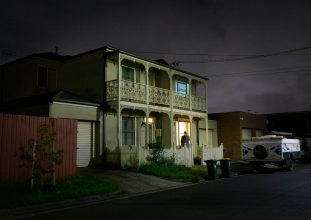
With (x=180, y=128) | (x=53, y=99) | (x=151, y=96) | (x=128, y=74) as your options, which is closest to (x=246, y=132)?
(x=180, y=128)

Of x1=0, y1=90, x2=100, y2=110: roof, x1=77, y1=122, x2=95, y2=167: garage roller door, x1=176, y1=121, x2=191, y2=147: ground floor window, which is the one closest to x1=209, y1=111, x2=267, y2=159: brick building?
x1=176, y1=121, x2=191, y2=147: ground floor window

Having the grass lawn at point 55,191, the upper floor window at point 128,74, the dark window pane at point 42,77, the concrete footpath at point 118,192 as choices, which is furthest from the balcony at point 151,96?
the grass lawn at point 55,191

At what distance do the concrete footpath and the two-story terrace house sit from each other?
2.48m

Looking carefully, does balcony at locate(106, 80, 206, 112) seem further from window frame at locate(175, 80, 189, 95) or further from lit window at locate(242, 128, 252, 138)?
lit window at locate(242, 128, 252, 138)

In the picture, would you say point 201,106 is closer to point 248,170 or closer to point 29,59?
point 248,170

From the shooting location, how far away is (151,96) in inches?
917

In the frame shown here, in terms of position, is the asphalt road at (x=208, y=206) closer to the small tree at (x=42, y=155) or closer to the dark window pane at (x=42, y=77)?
the small tree at (x=42, y=155)

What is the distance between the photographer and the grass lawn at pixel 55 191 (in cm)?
1052

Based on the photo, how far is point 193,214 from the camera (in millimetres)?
8906

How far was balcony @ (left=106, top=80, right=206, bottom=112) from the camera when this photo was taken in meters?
21.2

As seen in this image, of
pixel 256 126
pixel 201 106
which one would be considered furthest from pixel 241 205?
pixel 256 126

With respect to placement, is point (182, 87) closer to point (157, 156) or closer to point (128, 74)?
point (128, 74)

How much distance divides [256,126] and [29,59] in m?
22.1

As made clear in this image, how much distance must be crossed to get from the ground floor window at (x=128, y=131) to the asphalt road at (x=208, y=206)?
10.3 m
